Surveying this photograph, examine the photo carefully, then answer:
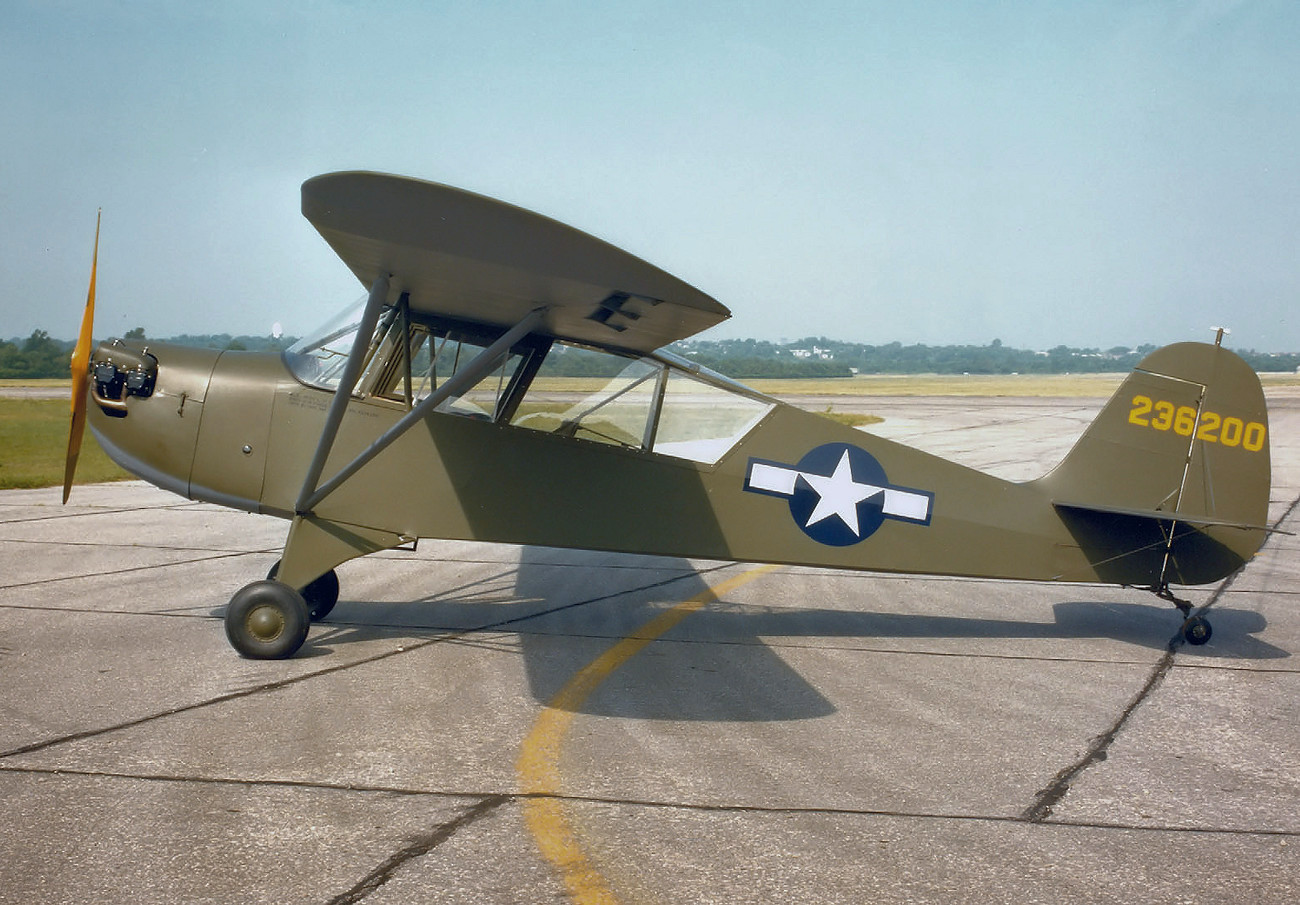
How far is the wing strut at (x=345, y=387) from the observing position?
622cm

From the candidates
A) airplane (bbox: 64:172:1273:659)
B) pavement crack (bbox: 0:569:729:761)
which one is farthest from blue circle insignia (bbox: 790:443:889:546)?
pavement crack (bbox: 0:569:729:761)

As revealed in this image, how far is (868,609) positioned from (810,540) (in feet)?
5.35

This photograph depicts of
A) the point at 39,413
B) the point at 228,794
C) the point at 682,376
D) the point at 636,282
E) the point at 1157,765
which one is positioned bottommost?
the point at 39,413

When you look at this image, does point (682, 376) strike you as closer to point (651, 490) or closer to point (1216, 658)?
point (651, 490)

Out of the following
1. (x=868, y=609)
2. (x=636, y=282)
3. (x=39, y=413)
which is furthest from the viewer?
(x=39, y=413)

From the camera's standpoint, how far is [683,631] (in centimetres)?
758

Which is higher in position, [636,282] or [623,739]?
[636,282]

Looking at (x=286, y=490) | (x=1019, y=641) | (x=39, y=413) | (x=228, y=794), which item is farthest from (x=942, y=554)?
(x=39, y=413)

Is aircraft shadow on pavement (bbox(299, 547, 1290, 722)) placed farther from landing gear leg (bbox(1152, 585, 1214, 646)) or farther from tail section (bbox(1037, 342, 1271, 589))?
tail section (bbox(1037, 342, 1271, 589))

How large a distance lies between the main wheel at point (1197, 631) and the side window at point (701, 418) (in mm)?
3371

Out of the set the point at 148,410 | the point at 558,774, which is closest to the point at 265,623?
the point at 148,410

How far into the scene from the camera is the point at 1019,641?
7582mm

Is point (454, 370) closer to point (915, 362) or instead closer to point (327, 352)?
point (327, 352)

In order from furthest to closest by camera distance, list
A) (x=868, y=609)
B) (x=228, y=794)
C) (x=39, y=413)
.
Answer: (x=39, y=413)
(x=868, y=609)
(x=228, y=794)
